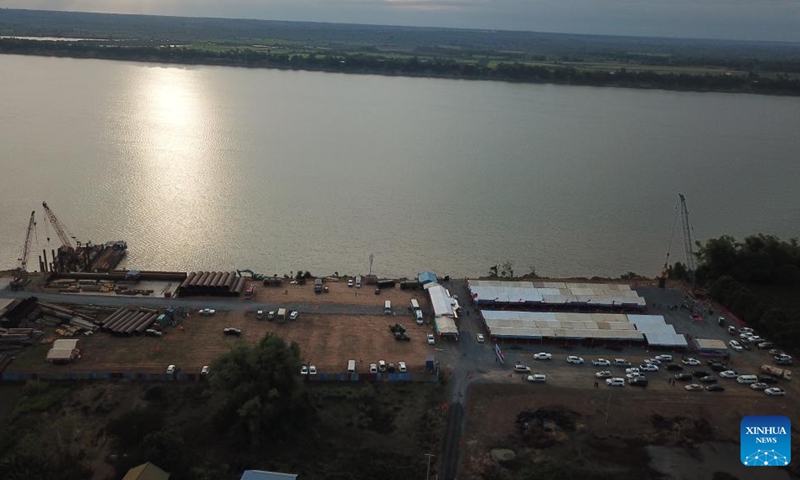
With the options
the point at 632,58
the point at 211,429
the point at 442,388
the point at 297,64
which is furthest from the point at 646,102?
the point at 211,429

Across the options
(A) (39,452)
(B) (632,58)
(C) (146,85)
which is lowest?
(A) (39,452)

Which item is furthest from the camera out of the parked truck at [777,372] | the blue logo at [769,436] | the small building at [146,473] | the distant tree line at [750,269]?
the distant tree line at [750,269]

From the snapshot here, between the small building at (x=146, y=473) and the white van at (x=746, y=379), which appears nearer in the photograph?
the small building at (x=146, y=473)

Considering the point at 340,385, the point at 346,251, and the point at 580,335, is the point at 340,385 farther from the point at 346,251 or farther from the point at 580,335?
the point at 346,251

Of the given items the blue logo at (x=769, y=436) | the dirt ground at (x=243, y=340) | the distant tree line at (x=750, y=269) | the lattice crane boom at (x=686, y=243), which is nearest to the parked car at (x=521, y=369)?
the dirt ground at (x=243, y=340)

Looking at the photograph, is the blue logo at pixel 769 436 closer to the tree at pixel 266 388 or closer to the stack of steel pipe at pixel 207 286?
the tree at pixel 266 388

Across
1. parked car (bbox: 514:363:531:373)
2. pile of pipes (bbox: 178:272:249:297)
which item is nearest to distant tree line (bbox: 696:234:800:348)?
parked car (bbox: 514:363:531:373)
